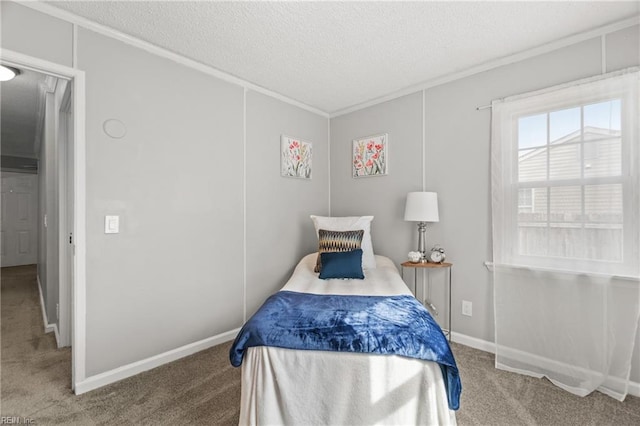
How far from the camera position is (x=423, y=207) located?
2633 millimetres

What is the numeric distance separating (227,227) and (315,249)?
125cm

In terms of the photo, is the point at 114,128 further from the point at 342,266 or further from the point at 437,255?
the point at 437,255

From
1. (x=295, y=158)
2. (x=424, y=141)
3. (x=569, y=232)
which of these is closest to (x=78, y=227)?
(x=295, y=158)

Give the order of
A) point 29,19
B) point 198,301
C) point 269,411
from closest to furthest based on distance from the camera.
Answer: point 269,411
point 29,19
point 198,301

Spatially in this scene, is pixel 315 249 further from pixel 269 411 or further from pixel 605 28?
pixel 605 28

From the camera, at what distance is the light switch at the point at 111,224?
6.68ft

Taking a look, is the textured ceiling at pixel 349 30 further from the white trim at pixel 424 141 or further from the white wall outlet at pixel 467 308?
the white wall outlet at pixel 467 308

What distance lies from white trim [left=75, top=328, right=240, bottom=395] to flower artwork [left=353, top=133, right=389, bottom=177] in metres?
2.21

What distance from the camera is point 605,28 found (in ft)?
6.56

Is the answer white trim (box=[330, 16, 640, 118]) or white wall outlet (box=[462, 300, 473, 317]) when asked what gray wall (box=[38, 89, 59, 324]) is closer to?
white trim (box=[330, 16, 640, 118])

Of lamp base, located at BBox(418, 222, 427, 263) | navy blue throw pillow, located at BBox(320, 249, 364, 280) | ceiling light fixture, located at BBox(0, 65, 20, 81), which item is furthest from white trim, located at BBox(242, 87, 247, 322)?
ceiling light fixture, located at BBox(0, 65, 20, 81)

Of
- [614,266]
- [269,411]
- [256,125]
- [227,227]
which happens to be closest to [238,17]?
[256,125]

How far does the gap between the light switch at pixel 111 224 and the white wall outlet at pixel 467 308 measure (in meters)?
2.91

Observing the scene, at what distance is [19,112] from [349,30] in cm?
433
